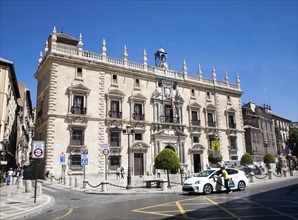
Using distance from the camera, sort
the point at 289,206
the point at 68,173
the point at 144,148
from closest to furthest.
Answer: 1. the point at 289,206
2. the point at 68,173
3. the point at 144,148

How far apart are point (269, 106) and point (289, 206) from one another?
201 feet

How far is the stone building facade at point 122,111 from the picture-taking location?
1097 inches

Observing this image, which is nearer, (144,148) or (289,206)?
(289,206)

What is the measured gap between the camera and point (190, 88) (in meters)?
38.8

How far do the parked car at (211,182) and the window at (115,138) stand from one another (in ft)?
53.5

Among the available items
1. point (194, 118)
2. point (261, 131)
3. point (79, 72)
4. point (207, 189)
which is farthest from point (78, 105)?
point (261, 131)

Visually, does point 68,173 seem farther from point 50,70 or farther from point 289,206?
point 289,206

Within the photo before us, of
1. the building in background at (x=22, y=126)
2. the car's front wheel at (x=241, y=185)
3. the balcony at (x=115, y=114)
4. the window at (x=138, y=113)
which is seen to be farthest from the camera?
the building in background at (x=22, y=126)

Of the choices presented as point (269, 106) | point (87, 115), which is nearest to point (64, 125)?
point (87, 115)

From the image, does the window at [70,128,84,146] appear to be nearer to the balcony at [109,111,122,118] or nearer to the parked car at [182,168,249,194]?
the balcony at [109,111,122,118]

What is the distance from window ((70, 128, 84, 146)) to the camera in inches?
1094

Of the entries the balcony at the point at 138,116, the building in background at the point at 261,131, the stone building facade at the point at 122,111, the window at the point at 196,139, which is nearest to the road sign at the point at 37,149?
the stone building facade at the point at 122,111

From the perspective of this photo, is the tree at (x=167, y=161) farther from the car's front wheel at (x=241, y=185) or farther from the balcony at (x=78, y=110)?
the balcony at (x=78, y=110)

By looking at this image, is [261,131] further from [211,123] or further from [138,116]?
[138,116]
